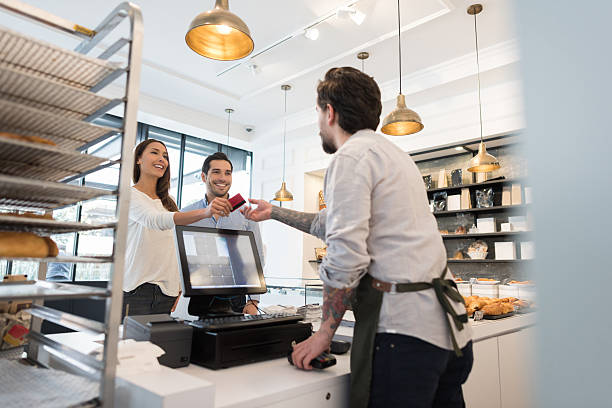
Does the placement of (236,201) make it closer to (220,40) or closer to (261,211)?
(261,211)

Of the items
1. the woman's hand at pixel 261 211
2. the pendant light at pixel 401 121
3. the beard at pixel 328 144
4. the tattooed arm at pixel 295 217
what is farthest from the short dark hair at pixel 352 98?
the pendant light at pixel 401 121

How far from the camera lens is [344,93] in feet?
3.90

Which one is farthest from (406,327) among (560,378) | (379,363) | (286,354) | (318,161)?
(318,161)

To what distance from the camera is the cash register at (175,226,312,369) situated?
3.90 ft

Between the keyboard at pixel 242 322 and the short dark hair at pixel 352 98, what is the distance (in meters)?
0.63

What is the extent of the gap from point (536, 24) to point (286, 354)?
1.22 meters

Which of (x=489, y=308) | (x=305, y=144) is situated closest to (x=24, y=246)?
(x=489, y=308)

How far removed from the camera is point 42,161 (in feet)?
3.18

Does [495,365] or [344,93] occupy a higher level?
[344,93]

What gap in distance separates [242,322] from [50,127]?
714 millimetres

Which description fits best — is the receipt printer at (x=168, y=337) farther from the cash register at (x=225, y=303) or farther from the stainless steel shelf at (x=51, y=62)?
the stainless steel shelf at (x=51, y=62)

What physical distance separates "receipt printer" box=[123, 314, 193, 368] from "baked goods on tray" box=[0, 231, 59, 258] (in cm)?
32

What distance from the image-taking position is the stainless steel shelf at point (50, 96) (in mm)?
829

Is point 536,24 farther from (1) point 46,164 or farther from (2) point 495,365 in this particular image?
(2) point 495,365
